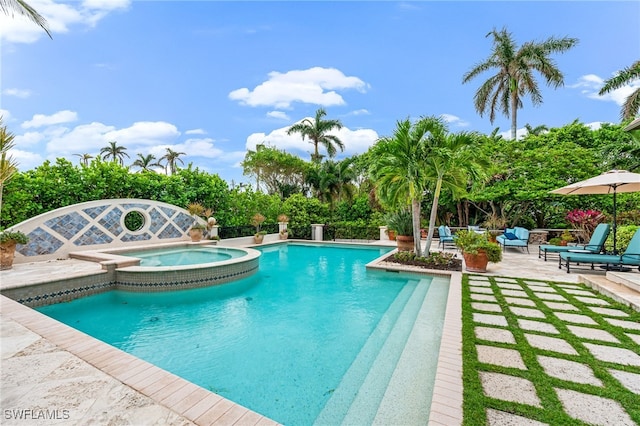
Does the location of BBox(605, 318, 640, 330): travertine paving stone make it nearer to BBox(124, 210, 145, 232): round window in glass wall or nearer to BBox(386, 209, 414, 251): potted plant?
BBox(386, 209, 414, 251): potted plant

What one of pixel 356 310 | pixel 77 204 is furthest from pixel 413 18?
pixel 77 204

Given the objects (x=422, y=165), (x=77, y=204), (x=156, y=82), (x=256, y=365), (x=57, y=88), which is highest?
(x=156, y=82)

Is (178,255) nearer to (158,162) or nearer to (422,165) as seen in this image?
(422,165)

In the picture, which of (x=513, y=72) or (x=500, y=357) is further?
(x=513, y=72)

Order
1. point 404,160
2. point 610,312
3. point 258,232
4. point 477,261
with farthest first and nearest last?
1. point 258,232
2. point 404,160
3. point 477,261
4. point 610,312

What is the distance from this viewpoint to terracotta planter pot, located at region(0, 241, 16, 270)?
25.9ft

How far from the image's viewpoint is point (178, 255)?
436 inches

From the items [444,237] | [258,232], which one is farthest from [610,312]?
[258,232]

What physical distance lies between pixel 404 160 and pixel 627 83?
40.6ft

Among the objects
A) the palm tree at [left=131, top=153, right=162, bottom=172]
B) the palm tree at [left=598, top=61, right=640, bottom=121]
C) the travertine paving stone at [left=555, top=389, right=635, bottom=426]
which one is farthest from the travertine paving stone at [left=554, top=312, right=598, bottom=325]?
the palm tree at [left=131, top=153, right=162, bottom=172]

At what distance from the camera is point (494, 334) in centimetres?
374

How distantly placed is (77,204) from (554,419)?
1431 cm

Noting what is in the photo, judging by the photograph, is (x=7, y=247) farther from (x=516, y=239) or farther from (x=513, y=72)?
(x=513, y=72)
